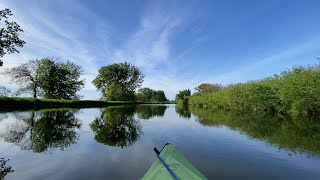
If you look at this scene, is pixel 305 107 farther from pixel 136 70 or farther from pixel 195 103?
pixel 136 70

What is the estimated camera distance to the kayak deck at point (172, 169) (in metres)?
4.54

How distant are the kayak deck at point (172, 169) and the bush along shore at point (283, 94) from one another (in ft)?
95.5

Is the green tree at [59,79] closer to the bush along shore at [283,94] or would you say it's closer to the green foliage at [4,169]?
the bush along shore at [283,94]

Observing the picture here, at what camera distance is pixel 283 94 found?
36562 mm

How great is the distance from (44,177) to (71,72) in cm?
7435

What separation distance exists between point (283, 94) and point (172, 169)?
3508cm

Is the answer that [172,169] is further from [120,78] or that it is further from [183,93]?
[183,93]

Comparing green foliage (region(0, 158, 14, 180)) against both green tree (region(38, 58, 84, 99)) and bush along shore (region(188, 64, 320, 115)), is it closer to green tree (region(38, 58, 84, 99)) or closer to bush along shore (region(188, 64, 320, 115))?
bush along shore (region(188, 64, 320, 115))

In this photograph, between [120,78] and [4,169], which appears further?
[120,78]

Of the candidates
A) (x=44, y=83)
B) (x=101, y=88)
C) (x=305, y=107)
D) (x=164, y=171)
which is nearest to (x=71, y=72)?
(x=44, y=83)

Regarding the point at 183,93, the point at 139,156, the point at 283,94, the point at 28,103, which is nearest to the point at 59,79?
the point at 28,103

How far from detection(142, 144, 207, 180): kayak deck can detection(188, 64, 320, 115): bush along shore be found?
95.5 feet

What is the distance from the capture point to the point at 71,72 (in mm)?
79875

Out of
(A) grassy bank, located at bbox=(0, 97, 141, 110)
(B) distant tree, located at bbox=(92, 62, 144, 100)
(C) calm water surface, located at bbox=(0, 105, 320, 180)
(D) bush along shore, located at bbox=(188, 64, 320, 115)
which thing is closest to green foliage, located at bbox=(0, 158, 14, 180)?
(C) calm water surface, located at bbox=(0, 105, 320, 180)
